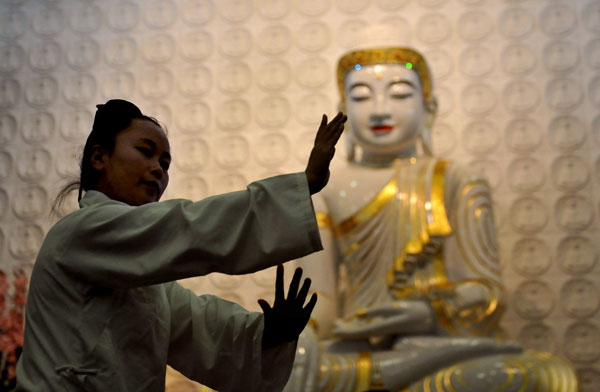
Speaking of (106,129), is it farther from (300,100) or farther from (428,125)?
(300,100)

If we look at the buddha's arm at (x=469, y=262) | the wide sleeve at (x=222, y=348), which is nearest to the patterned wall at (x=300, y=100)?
the buddha's arm at (x=469, y=262)

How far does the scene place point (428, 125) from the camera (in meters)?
3.43

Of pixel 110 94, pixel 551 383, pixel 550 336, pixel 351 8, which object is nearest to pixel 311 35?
pixel 351 8

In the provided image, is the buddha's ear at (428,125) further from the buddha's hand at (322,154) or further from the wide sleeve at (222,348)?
the buddha's hand at (322,154)

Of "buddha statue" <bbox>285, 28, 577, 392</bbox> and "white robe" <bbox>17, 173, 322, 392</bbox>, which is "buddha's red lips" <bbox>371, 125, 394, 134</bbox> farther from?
"white robe" <bbox>17, 173, 322, 392</bbox>

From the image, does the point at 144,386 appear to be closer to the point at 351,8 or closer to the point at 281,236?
the point at 281,236

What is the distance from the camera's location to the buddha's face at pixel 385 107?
3307mm

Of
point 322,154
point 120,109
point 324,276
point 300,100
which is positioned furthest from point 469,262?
point 322,154

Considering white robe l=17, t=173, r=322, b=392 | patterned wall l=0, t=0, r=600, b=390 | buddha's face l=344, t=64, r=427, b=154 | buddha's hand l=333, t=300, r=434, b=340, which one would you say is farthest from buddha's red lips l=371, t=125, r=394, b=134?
white robe l=17, t=173, r=322, b=392

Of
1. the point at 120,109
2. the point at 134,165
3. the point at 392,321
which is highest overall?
the point at 120,109

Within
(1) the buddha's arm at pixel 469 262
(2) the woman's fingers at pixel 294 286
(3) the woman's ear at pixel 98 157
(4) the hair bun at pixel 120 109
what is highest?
(4) the hair bun at pixel 120 109

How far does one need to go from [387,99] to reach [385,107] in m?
0.04

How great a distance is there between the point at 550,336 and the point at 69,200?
234 centimetres

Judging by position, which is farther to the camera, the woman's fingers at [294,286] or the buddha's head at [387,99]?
the buddha's head at [387,99]
